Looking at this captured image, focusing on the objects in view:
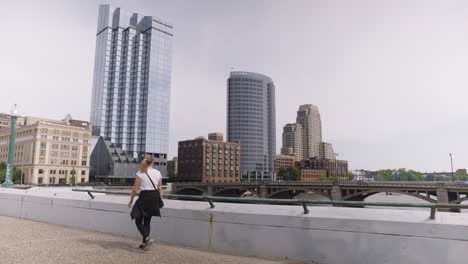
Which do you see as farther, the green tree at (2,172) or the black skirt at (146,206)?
the green tree at (2,172)

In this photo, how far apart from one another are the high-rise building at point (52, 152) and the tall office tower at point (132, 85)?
13.4 metres

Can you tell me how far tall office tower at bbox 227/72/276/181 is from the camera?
177 meters

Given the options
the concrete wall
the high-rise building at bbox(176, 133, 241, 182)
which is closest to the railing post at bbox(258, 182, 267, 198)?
the high-rise building at bbox(176, 133, 241, 182)

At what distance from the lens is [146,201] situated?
650cm

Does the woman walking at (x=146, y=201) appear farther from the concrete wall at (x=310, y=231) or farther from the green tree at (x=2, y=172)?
the green tree at (x=2, y=172)

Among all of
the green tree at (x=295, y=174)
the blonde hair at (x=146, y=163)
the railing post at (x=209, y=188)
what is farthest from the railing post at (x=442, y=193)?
the green tree at (x=295, y=174)

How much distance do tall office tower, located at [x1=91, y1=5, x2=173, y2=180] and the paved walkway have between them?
123678 mm

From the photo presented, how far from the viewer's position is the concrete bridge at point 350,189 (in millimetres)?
53594

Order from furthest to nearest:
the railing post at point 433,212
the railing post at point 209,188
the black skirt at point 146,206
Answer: the railing post at point 209,188 → the black skirt at point 146,206 → the railing post at point 433,212

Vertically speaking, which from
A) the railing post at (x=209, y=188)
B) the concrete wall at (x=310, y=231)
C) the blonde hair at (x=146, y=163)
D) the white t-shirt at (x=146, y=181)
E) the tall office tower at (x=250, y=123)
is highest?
Result: the tall office tower at (x=250, y=123)

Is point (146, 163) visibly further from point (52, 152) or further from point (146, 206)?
point (52, 152)

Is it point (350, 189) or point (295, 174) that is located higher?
point (295, 174)

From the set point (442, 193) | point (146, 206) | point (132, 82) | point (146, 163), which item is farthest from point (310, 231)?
point (132, 82)

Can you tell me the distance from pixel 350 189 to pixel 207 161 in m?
77.5
